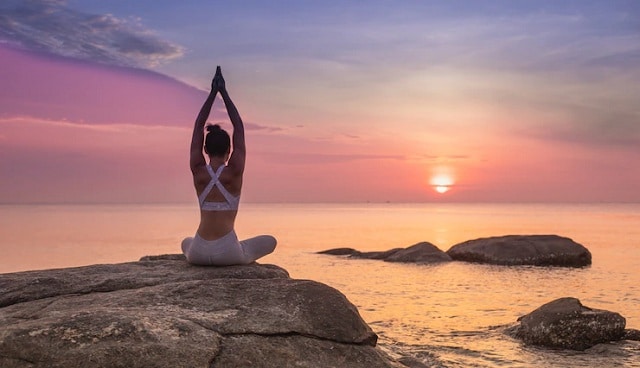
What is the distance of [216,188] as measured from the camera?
32.8 ft

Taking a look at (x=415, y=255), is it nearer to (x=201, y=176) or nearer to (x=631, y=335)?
(x=631, y=335)

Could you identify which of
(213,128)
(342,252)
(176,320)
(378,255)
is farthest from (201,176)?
(342,252)

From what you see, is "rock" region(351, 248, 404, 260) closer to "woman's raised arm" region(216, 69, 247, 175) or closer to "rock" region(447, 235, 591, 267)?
"rock" region(447, 235, 591, 267)

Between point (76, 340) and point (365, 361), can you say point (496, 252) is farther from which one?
point (76, 340)

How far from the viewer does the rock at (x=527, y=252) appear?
32.4m

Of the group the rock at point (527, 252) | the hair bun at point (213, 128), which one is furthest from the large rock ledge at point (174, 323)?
the rock at point (527, 252)

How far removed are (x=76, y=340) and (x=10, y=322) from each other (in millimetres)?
1659

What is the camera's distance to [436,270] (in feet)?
99.8

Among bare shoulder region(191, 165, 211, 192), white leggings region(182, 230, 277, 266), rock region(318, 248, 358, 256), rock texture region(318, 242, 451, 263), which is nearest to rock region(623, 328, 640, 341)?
white leggings region(182, 230, 277, 266)

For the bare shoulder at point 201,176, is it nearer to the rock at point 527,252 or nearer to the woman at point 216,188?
the woman at point 216,188

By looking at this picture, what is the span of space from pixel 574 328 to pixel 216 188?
1007 cm

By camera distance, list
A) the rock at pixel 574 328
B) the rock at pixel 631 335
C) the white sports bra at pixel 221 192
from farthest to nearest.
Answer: the rock at pixel 631 335, the rock at pixel 574 328, the white sports bra at pixel 221 192

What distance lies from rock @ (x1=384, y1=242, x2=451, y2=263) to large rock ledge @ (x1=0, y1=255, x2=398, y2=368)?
25183 millimetres

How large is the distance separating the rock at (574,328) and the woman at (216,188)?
8.90 m
